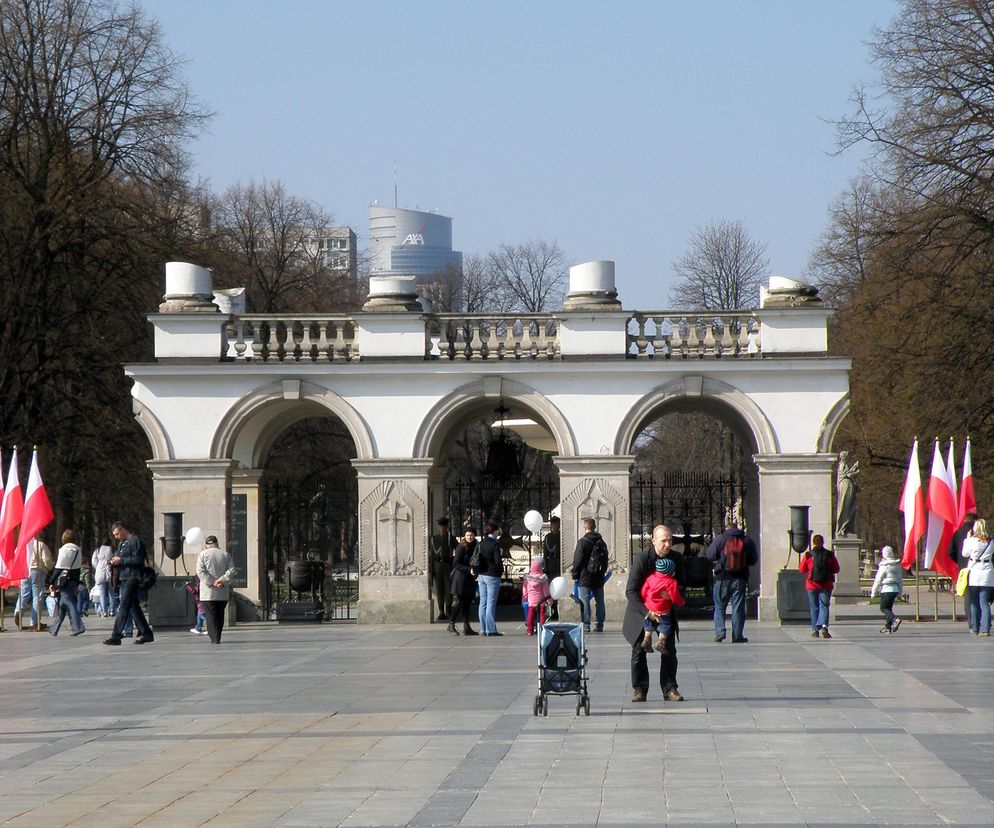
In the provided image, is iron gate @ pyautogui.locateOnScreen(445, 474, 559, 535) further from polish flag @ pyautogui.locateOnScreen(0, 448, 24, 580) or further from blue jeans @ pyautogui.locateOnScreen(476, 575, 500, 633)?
polish flag @ pyautogui.locateOnScreen(0, 448, 24, 580)

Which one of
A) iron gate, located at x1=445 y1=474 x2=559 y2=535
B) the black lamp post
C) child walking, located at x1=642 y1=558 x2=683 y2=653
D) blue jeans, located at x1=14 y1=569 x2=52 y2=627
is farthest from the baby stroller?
blue jeans, located at x1=14 y1=569 x2=52 y2=627

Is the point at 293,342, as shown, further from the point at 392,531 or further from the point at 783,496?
the point at 783,496

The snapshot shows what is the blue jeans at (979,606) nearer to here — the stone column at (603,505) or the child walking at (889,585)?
the child walking at (889,585)

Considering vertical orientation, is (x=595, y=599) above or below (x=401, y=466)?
below

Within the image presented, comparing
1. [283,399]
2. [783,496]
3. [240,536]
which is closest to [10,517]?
[240,536]

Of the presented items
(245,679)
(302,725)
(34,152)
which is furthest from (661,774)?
(34,152)

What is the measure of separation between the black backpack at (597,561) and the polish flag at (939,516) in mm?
5185

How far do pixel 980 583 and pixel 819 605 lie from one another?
2.36 metres

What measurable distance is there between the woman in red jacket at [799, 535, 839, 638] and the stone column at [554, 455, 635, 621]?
13.9ft

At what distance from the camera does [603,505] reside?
28.8 metres

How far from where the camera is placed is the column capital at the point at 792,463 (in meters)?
28.5

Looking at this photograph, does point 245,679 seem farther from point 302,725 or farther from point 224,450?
point 224,450

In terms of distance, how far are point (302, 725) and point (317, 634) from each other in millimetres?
12402

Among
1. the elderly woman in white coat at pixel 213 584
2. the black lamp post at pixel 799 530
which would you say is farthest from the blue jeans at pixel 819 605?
the elderly woman in white coat at pixel 213 584
